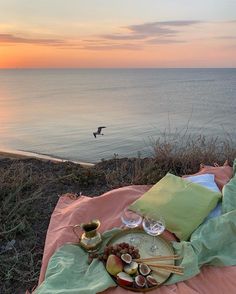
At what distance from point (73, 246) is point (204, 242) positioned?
0.86 metres

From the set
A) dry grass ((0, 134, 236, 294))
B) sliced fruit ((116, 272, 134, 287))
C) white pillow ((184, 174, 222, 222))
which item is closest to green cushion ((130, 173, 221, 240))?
white pillow ((184, 174, 222, 222))

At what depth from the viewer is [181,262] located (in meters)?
2.31

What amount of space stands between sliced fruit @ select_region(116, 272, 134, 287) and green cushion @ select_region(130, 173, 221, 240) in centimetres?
60

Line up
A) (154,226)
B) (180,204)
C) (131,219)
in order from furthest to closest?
(180,204)
(131,219)
(154,226)

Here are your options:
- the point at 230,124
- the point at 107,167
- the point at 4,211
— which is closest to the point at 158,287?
the point at 4,211

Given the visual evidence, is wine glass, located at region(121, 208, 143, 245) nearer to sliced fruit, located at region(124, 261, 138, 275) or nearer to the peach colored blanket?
the peach colored blanket

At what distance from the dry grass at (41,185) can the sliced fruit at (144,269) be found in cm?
87

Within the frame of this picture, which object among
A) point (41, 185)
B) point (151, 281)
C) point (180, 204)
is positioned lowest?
point (41, 185)

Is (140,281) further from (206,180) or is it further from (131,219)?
(206,180)

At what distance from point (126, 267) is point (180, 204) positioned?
812mm

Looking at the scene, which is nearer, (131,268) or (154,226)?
(131,268)

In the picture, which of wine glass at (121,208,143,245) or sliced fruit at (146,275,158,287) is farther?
wine glass at (121,208,143,245)

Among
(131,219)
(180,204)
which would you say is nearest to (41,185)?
(131,219)

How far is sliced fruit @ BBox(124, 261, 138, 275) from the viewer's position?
2207mm
